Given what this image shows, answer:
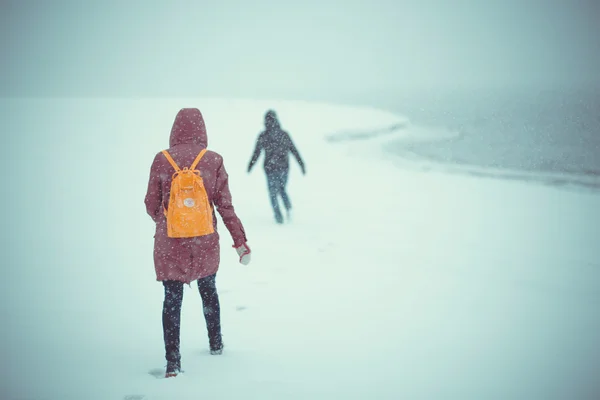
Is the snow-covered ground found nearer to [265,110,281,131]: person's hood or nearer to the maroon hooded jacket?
the maroon hooded jacket

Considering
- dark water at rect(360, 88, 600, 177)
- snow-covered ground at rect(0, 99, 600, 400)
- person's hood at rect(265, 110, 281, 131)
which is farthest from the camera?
dark water at rect(360, 88, 600, 177)

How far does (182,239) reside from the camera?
273cm

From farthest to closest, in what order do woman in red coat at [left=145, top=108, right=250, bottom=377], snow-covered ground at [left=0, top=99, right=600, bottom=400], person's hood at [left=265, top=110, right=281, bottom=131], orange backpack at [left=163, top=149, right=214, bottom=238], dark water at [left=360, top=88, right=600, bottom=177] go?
dark water at [left=360, top=88, right=600, bottom=177], person's hood at [left=265, top=110, right=281, bottom=131], snow-covered ground at [left=0, top=99, right=600, bottom=400], woman in red coat at [left=145, top=108, right=250, bottom=377], orange backpack at [left=163, top=149, right=214, bottom=238]

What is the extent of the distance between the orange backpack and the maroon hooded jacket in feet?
0.27

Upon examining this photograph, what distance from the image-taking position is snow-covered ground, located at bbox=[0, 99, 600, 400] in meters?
2.95

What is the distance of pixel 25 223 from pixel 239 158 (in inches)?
302

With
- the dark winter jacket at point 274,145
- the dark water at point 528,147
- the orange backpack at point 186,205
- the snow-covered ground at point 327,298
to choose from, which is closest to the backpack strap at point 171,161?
the orange backpack at point 186,205

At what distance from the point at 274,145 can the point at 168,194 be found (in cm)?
435

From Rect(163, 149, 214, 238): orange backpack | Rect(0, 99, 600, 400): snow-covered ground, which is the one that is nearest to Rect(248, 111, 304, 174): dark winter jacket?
Rect(0, 99, 600, 400): snow-covered ground

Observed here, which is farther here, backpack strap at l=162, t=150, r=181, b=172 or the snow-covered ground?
the snow-covered ground

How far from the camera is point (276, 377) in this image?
2.97 metres

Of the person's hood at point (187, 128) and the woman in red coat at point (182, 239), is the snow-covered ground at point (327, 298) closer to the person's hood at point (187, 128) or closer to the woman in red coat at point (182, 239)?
the woman in red coat at point (182, 239)

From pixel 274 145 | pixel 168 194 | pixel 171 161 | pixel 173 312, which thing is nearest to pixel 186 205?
pixel 168 194

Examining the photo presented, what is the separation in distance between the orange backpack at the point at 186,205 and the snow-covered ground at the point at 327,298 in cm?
102
